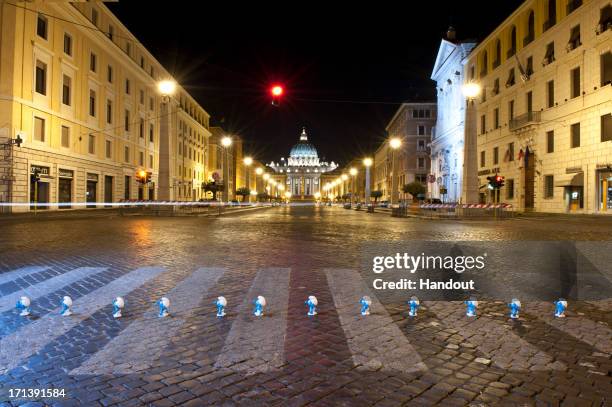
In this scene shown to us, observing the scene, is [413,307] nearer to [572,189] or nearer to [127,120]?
[572,189]

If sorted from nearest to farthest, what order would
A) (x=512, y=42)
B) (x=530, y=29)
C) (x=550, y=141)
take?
(x=550, y=141) < (x=530, y=29) < (x=512, y=42)

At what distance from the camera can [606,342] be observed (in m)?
3.96

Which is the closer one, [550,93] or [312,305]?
[312,305]

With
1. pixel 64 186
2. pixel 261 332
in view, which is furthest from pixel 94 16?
pixel 261 332

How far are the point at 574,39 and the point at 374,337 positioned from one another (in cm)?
3187

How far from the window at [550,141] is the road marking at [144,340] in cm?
3236

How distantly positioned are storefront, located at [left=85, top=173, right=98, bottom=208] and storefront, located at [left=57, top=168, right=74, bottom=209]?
2354 mm

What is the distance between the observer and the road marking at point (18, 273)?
6.61 m

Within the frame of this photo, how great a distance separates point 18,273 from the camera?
7.11 m

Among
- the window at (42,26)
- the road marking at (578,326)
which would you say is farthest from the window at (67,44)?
the road marking at (578,326)

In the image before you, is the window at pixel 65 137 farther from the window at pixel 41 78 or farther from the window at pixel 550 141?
the window at pixel 550 141

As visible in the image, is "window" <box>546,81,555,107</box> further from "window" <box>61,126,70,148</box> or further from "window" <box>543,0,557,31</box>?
"window" <box>61,126,70,148</box>

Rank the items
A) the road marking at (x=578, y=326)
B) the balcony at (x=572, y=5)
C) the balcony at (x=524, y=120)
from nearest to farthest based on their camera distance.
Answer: the road marking at (x=578, y=326) < the balcony at (x=572, y=5) < the balcony at (x=524, y=120)

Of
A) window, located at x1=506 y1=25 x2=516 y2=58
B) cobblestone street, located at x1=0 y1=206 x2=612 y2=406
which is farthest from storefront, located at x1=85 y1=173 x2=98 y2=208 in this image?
window, located at x1=506 y1=25 x2=516 y2=58
